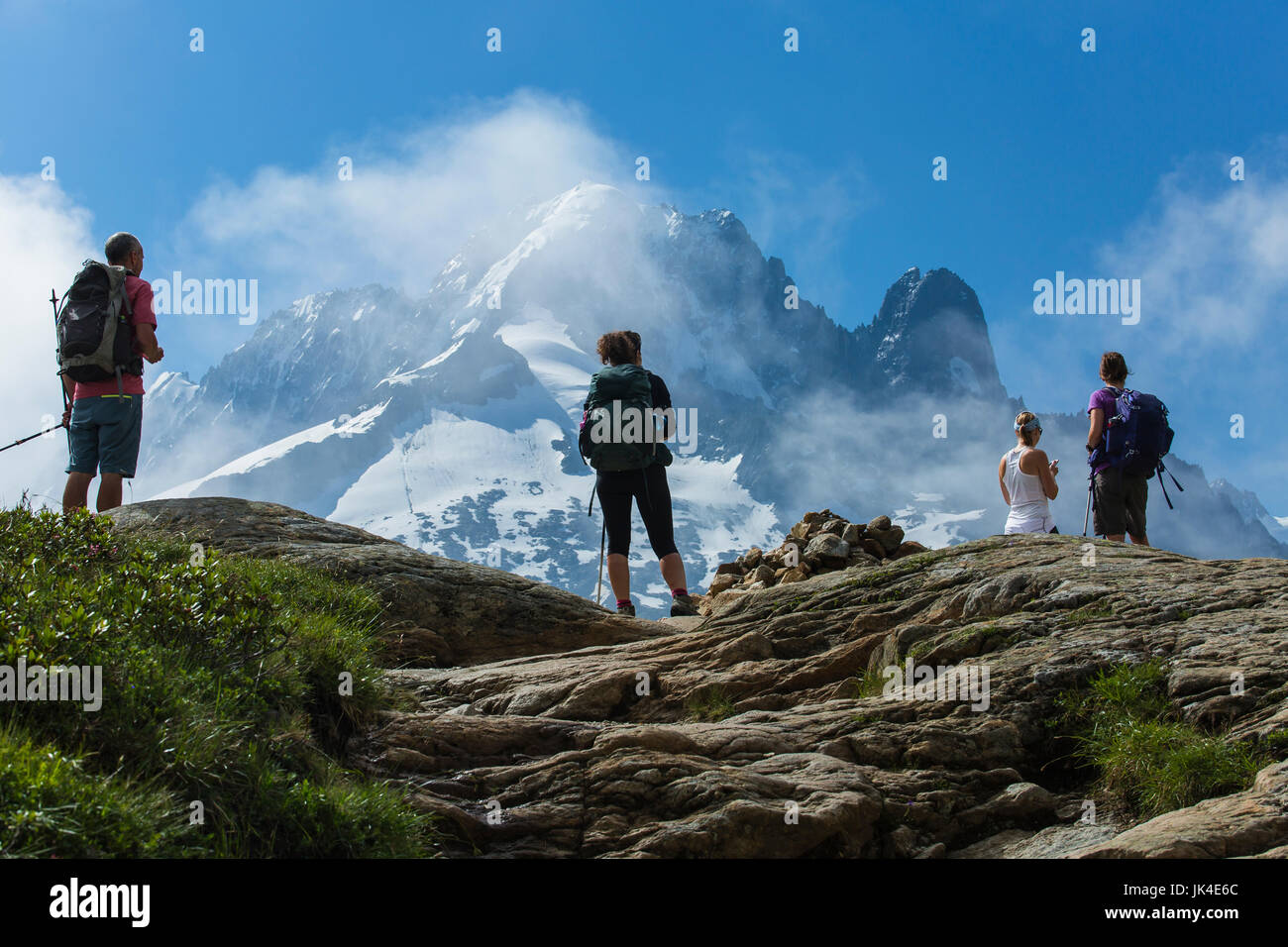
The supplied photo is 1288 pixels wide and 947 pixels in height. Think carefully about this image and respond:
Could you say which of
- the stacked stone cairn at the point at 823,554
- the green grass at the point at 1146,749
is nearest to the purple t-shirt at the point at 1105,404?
the stacked stone cairn at the point at 823,554

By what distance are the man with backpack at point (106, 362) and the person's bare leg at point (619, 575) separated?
5.76 metres

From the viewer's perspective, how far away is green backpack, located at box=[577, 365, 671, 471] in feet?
40.7

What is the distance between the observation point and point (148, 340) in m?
11.6

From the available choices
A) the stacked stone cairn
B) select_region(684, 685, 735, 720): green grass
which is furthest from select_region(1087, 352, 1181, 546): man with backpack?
select_region(684, 685, 735, 720): green grass

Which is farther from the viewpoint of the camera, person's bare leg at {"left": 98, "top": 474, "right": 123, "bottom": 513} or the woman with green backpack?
the woman with green backpack

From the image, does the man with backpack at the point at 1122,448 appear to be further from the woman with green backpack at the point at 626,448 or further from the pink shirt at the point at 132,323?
the pink shirt at the point at 132,323

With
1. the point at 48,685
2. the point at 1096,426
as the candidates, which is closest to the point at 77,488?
the point at 48,685

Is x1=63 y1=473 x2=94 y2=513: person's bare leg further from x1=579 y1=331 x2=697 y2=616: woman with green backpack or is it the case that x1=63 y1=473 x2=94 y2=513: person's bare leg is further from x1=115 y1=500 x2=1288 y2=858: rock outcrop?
x1=579 y1=331 x2=697 y2=616: woman with green backpack

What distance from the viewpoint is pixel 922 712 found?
7508 millimetres

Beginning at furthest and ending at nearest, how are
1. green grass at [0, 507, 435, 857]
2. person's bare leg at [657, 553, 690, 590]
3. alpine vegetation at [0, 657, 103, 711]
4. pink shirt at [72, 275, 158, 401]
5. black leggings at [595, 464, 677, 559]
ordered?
person's bare leg at [657, 553, 690, 590] < black leggings at [595, 464, 677, 559] < pink shirt at [72, 275, 158, 401] < alpine vegetation at [0, 657, 103, 711] < green grass at [0, 507, 435, 857]

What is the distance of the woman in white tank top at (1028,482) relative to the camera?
13070 mm

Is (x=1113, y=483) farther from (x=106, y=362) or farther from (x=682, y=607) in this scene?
(x=106, y=362)

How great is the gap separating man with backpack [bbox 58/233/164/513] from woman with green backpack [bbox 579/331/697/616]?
5.15 meters
